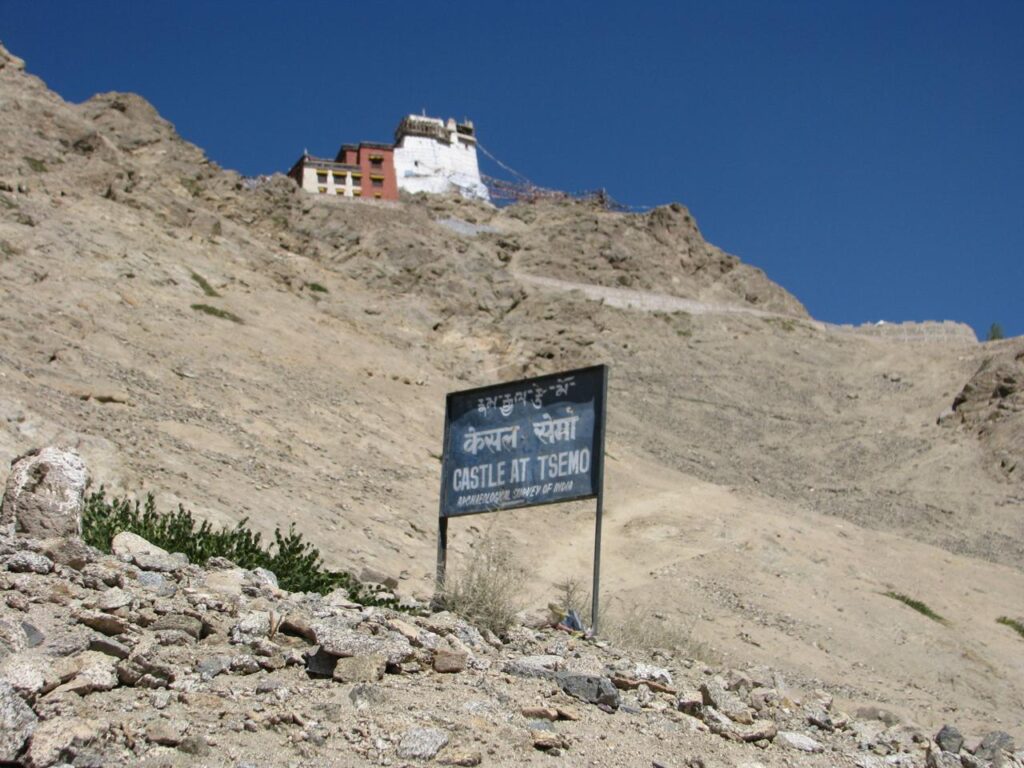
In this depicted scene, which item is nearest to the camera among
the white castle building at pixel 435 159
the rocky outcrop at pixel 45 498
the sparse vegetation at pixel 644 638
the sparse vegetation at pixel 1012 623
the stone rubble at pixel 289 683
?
the stone rubble at pixel 289 683

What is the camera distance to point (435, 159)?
231 ft

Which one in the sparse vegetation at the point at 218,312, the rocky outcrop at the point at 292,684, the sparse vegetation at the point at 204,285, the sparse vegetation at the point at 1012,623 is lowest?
the rocky outcrop at the point at 292,684

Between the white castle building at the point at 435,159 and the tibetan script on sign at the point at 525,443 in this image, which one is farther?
the white castle building at the point at 435,159

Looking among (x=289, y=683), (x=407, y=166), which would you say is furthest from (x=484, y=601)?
(x=407, y=166)

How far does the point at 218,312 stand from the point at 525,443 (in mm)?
16887

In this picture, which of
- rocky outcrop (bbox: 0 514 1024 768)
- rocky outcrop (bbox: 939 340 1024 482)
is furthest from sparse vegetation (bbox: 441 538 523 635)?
rocky outcrop (bbox: 939 340 1024 482)

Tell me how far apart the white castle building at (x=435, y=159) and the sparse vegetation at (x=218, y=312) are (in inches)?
1623

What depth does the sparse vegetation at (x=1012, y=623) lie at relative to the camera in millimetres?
17875

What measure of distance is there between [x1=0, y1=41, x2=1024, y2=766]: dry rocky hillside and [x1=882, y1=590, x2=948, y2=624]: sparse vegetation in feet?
0.64

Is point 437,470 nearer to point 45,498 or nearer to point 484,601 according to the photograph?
point 484,601

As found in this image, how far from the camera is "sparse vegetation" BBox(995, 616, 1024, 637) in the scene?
58.6 feet

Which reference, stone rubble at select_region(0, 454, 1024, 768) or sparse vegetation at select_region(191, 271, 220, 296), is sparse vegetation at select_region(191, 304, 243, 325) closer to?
sparse vegetation at select_region(191, 271, 220, 296)

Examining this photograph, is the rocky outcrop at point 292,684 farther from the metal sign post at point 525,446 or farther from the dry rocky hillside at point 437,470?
the metal sign post at point 525,446

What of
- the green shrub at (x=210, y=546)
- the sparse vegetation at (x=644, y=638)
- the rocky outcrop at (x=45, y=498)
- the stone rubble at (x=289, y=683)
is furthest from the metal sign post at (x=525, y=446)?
the rocky outcrop at (x=45, y=498)
